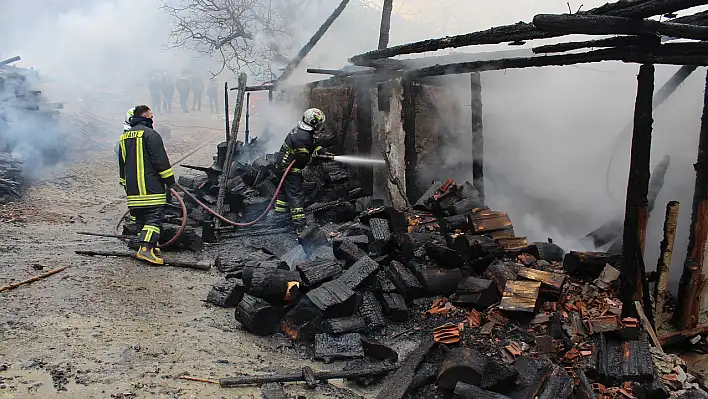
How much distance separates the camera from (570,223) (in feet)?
A: 27.9

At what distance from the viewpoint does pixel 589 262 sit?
535 centimetres

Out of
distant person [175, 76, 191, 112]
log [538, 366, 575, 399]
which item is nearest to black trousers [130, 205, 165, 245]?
log [538, 366, 575, 399]

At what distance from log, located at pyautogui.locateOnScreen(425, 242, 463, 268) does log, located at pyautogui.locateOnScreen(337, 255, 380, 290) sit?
692mm

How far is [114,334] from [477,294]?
3.57 m

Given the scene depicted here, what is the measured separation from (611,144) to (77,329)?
26.0 feet

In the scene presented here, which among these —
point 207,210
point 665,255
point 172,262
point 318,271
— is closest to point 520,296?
point 665,255

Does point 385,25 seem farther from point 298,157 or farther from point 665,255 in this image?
point 665,255

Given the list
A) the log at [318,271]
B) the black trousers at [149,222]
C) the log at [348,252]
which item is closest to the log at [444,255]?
the log at [348,252]

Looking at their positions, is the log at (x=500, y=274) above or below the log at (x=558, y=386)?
above

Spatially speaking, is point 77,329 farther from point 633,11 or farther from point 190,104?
point 190,104

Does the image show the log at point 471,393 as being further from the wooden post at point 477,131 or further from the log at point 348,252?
the wooden post at point 477,131

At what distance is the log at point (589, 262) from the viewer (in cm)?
534

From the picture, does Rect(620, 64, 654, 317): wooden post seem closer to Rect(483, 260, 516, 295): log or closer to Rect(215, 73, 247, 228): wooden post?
Rect(483, 260, 516, 295): log

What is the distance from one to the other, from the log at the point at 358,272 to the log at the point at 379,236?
1.91ft
